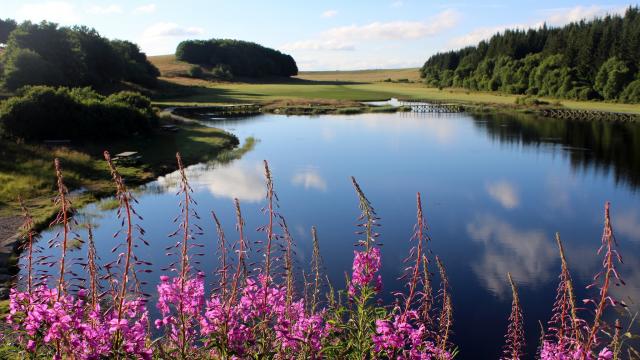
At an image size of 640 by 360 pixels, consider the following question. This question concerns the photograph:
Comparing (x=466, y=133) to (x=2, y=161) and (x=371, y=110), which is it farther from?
(x=2, y=161)

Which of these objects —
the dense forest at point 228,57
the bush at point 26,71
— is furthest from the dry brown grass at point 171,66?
the bush at point 26,71

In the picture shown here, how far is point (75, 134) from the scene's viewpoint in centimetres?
4053

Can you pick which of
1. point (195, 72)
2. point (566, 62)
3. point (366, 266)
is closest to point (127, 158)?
point (366, 266)

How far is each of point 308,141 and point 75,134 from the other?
20.3m

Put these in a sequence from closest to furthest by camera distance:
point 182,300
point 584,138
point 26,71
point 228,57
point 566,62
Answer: point 182,300 → point 584,138 → point 26,71 → point 566,62 → point 228,57

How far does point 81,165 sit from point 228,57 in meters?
139

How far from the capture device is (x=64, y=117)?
131 feet

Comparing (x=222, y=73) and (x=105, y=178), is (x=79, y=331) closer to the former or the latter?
(x=105, y=178)

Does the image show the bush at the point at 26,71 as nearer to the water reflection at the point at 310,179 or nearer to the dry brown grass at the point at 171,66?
the water reflection at the point at 310,179

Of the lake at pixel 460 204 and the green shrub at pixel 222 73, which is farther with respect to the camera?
the green shrub at pixel 222 73

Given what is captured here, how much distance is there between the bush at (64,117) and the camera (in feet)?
124

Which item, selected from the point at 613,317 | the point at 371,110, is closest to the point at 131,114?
the point at 613,317

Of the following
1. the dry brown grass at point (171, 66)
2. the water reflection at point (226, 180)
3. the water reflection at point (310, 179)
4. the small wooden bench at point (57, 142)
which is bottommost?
the water reflection at point (310, 179)

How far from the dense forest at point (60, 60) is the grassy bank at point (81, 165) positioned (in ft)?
62.4
